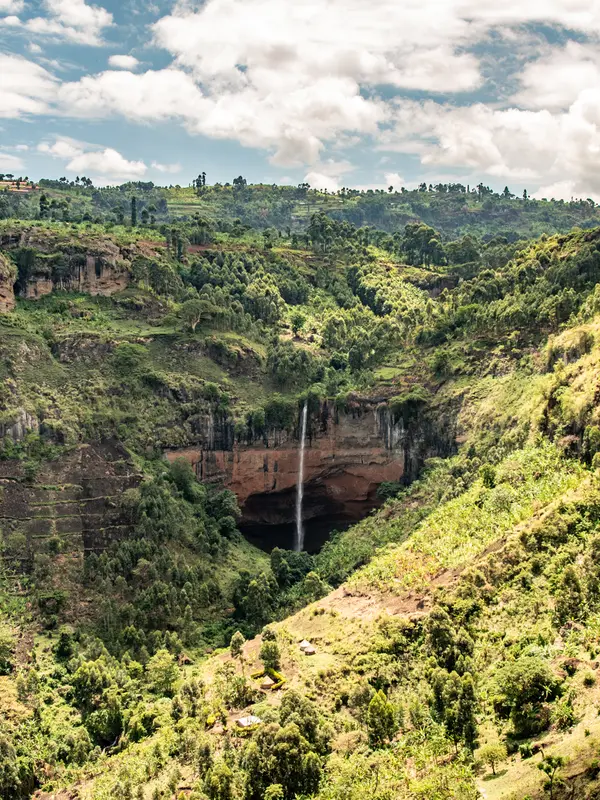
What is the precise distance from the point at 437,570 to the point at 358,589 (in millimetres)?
4146

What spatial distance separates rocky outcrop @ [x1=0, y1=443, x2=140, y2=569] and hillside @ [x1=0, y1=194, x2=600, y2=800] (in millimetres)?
134

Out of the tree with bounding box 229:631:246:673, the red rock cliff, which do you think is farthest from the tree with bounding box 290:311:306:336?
the tree with bounding box 229:631:246:673

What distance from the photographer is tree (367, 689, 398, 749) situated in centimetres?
2739

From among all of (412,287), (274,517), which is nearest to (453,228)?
(412,287)

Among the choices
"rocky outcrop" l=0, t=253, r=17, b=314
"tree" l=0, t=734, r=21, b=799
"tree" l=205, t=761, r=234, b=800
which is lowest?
"tree" l=0, t=734, r=21, b=799

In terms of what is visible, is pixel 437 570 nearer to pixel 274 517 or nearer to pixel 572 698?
pixel 572 698

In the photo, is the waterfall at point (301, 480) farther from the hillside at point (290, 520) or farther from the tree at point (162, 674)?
the tree at point (162, 674)

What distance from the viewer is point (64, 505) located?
155ft

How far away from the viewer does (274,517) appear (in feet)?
197

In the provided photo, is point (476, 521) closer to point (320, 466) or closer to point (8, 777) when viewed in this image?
point (320, 466)

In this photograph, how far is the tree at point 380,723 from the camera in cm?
2739

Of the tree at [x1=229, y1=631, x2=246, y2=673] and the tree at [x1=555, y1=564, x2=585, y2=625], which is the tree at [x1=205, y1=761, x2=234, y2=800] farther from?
the tree at [x1=555, y1=564, x2=585, y2=625]

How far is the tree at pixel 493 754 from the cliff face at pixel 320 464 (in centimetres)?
3265

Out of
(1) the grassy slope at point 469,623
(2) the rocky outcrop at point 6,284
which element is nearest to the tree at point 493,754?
(1) the grassy slope at point 469,623
